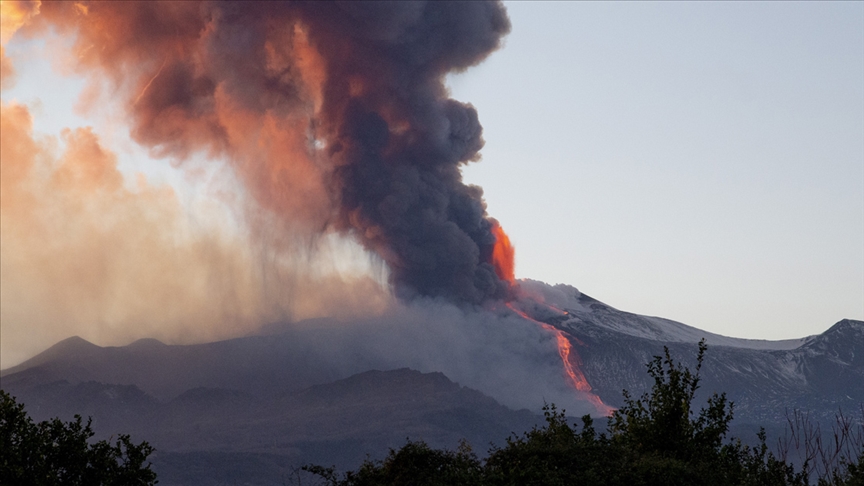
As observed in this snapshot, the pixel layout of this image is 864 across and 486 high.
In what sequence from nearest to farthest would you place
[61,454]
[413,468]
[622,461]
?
[61,454]
[622,461]
[413,468]

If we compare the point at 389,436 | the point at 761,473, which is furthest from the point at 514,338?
the point at 761,473

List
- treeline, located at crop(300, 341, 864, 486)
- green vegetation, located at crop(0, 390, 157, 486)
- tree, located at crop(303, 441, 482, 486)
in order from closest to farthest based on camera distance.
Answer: green vegetation, located at crop(0, 390, 157, 486) → treeline, located at crop(300, 341, 864, 486) → tree, located at crop(303, 441, 482, 486)

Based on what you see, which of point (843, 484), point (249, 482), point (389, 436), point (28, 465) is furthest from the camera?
point (389, 436)

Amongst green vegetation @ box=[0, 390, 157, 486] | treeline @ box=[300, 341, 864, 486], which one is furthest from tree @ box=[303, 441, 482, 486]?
green vegetation @ box=[0, 390, 157, 486]

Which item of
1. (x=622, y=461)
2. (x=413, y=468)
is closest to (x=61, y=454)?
(x=413, y=468)

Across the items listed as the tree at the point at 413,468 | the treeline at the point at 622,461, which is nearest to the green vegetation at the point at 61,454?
the tree at the point at 413,468

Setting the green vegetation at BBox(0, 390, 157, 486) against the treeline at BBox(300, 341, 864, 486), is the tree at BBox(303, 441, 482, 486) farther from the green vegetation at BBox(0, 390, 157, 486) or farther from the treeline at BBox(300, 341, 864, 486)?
the green vegetation at BBox(0, 390, 157, 486)

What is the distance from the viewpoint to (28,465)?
2909 cm

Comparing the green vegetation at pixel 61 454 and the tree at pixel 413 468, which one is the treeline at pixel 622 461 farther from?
the green vegetation at pixel 61 454

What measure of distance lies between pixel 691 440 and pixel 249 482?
5721 inches

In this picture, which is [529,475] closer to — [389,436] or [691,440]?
[691,440]

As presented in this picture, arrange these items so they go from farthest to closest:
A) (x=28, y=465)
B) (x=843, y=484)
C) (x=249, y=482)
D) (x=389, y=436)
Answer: (x=389, y=436)
(x=249, y=482)
(x=843, y=484)
(x=28, y=465)

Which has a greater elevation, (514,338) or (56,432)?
(514,338)

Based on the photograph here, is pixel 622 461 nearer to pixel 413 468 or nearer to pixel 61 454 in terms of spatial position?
pixel 413 468
